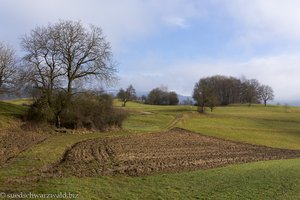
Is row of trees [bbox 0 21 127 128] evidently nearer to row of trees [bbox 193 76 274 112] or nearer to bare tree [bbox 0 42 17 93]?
bare tree [bbox 0 42 17 93]

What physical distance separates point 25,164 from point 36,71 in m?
22.6

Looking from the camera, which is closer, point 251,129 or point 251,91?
point 251,129

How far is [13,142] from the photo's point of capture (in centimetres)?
2395

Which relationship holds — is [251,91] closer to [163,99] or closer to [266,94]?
[266,94]

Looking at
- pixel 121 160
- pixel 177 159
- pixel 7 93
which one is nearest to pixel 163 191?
pixel 121 160

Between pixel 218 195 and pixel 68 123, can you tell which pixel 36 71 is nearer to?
pixel 68 123

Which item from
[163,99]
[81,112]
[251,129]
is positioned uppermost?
[163,99]

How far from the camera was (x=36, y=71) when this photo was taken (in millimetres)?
37312

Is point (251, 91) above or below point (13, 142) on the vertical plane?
above

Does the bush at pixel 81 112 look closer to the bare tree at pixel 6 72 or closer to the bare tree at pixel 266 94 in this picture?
the bare tree at pixel 6 72

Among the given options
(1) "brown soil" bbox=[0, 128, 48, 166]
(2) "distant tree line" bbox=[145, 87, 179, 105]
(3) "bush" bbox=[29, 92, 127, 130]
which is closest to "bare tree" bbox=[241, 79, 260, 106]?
(2) "distant tree line" bbox=[145, 87, 179, 105]

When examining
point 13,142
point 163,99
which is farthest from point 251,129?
point 163,99

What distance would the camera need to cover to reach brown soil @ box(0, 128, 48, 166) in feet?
63.2

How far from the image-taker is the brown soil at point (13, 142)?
1927cm
